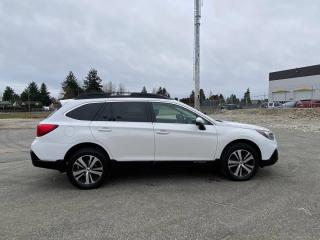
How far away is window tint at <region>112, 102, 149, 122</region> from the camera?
6848 mm

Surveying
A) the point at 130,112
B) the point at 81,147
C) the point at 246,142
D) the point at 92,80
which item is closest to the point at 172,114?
the point at 130,112

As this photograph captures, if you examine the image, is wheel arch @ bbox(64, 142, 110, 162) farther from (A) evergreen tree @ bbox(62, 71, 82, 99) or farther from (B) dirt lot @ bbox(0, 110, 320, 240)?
(A) evergreen tree @ bbox(62, 71, 82, 99)

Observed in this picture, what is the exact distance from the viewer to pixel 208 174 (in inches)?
301

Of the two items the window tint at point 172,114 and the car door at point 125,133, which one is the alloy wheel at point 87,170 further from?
the window tint at point 172,114

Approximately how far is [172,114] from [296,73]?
259 ft

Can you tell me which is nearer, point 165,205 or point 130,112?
point 165,205

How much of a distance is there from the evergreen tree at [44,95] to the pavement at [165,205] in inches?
4669

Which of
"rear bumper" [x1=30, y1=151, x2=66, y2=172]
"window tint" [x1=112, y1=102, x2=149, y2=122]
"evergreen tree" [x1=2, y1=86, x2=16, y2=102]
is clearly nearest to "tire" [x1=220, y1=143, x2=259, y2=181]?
"window tint" [x1=112, y1=102, x2=149, y2=122]

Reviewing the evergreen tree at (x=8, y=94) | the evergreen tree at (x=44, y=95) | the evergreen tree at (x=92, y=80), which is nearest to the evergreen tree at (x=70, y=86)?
the evergreen tree at (x=92, y=80)

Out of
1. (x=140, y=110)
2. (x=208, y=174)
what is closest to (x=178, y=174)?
(x=208, y=174)

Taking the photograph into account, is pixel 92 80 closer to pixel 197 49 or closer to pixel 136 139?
pixel 197 49

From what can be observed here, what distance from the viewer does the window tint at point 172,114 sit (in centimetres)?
692

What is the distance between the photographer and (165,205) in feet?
18.4

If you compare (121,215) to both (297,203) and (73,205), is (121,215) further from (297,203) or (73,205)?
(297,203)
